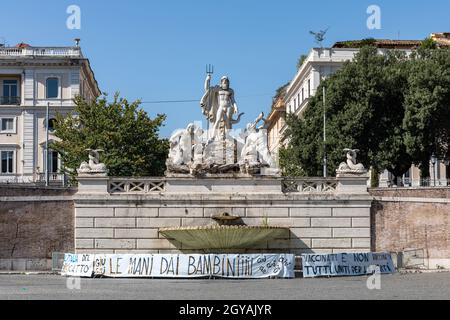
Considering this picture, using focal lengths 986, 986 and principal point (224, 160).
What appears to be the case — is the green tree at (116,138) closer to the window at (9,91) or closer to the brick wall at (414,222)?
the window at (9,91)

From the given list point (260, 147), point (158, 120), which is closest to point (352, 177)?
point (260, 147)

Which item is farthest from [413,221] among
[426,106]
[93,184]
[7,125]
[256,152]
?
[7,125]

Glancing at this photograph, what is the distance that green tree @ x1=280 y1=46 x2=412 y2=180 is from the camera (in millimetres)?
60562

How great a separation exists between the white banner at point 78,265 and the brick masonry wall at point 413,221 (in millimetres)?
13432

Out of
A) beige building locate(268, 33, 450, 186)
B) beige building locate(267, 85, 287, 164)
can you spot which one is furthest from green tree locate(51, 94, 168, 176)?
beige building locate(267, 85, 287, 164)

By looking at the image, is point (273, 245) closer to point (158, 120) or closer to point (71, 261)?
point (71, 261)

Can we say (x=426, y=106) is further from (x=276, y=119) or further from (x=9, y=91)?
(x=276, y=119)

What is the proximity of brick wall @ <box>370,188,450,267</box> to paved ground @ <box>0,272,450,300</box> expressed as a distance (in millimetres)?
4630

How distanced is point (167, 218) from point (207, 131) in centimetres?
498

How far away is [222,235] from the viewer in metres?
44.1

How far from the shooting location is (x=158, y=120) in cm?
6556

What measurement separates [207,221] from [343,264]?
689 cm

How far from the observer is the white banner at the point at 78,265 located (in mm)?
41625

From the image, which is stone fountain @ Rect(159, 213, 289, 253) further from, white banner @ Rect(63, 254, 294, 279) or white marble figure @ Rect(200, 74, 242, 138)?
white marble figure @ Rect(200, 74, 242, 138)
